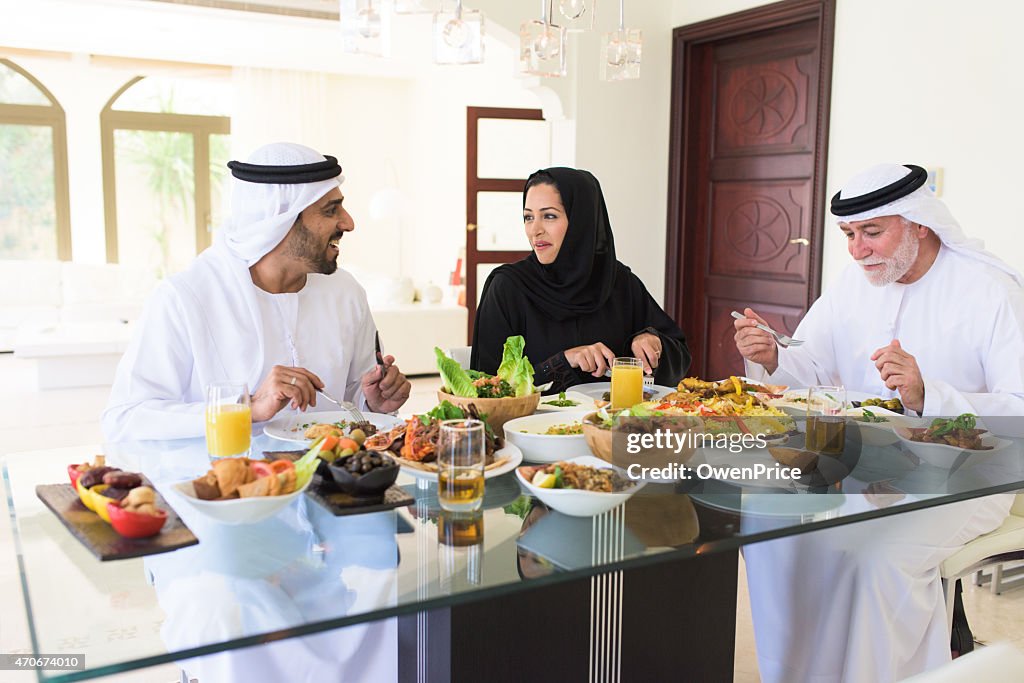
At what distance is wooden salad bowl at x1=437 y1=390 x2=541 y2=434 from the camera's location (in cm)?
195

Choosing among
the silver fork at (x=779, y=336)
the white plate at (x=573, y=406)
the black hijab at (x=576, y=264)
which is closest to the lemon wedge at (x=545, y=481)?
the white plate at (x=573, y=406)

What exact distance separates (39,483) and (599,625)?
113 centimetres

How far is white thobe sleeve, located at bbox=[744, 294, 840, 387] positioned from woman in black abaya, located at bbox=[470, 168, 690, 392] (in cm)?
30

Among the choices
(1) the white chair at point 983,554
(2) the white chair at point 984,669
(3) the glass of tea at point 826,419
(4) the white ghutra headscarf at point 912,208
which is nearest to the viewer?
(2) the white chair at point 984,669

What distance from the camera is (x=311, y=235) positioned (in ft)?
7.95

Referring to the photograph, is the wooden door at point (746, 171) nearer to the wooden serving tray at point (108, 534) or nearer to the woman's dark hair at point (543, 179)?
the woman's dark hair at point (543, 179)

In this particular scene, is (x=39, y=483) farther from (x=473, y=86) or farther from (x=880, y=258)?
(x=473, y=86)

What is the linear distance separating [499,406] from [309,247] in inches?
31.3

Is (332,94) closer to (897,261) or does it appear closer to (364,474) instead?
(897,261)

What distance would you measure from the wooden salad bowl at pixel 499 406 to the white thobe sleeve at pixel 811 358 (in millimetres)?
1116

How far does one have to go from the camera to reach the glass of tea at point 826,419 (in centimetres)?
176

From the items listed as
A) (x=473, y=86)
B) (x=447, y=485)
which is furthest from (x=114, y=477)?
(x=473, y=86)

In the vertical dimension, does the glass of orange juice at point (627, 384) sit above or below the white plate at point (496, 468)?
above

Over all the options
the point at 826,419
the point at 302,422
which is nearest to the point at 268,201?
the point at 302,422
